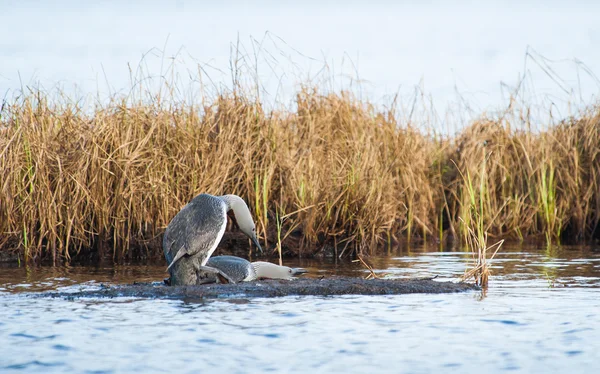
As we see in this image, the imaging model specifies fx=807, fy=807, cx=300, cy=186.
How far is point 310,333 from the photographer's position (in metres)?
4.61

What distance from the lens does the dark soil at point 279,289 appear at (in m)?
5.84

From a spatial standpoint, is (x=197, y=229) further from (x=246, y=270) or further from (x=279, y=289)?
(x=279, y=289)

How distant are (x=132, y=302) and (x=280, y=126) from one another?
4.94 meters

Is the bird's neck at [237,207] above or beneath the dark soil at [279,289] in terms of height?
above

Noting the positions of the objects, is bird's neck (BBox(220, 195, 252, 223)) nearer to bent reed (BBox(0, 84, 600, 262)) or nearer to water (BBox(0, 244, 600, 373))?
water (BBox(0, 244, 600, 373))

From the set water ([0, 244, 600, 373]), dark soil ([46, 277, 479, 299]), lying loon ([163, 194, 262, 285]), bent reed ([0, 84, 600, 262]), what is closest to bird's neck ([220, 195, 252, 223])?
lying loon ([163, 194, 262, 285])

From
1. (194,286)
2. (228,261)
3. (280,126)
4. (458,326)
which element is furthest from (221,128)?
(458,326)

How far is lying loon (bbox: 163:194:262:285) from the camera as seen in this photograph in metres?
6.16

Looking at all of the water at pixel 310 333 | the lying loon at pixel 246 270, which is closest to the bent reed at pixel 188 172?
the lying loon at pixel 246 270

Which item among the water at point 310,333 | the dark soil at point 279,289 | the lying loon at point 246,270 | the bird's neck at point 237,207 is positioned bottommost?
the water at point 310,333

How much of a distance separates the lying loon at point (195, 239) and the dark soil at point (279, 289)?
223mm

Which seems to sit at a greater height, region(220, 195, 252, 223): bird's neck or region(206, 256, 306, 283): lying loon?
region(220, 195, 252, 223): bird's neck

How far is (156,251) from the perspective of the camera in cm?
927

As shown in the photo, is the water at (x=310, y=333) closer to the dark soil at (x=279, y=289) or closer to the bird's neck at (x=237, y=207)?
the dark soil at (x=279, y=289)
